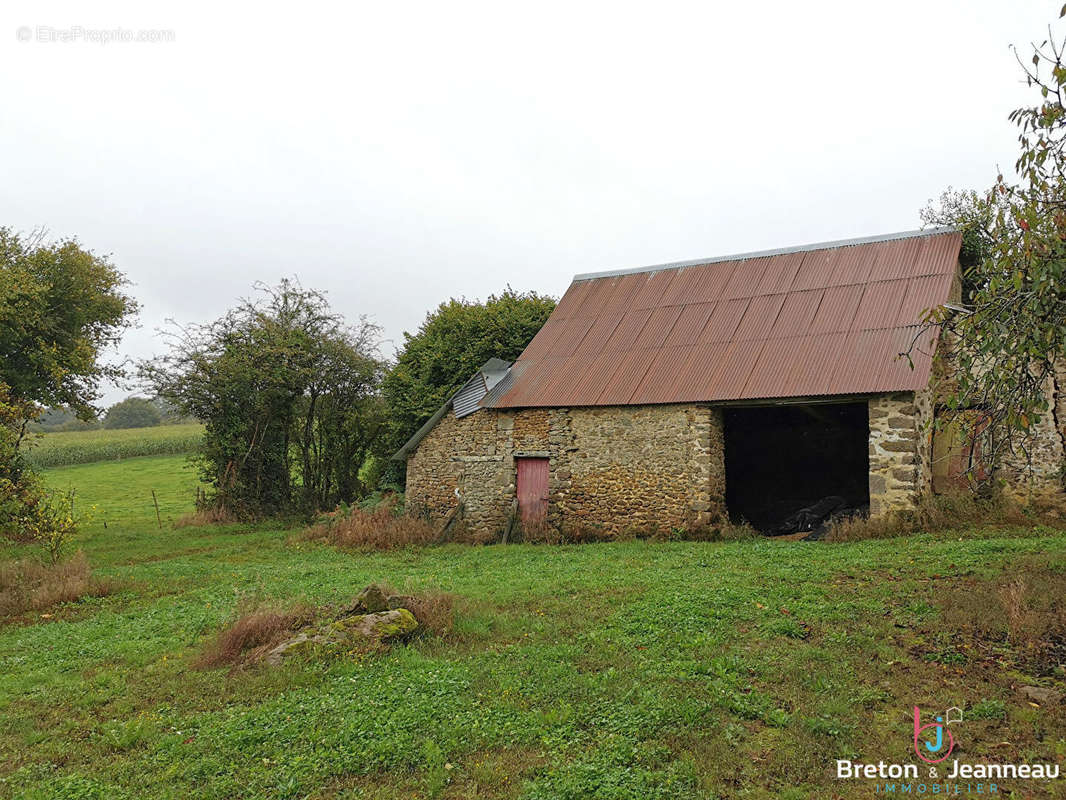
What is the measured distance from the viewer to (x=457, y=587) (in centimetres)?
931

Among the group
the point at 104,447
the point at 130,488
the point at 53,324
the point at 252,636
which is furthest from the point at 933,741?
the point at 104,447

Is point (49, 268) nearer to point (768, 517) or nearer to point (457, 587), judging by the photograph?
point (457, 587)

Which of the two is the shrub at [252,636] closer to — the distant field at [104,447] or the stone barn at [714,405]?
the stone barn at [714,405]

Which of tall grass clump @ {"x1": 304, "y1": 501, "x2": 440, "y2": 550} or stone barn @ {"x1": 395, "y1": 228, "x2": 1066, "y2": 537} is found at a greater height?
stone barn @ {"x1": 395, "y1": 228, "x2": 1066, "y2": 537}

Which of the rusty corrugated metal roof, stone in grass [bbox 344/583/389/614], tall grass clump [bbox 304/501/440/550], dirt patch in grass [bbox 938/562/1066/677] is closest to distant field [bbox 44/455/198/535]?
tall grass clump [bbox 304/501/440/550]

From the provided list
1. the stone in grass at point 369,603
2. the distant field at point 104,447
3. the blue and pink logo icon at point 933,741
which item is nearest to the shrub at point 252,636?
the stone in grass at point 369,603

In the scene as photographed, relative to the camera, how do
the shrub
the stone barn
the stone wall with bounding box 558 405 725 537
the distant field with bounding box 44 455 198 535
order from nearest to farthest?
the shrub < the stone barn < the stone wall with bounding box 558 405 725 537 < the distant field with bounding box 44 455 198 535

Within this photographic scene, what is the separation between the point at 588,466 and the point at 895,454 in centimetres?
553

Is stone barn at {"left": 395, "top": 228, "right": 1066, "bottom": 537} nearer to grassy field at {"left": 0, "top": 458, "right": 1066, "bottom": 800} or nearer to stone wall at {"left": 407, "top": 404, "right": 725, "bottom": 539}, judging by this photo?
stone wall at {"left": 407, "top": 404, "right": 725, "bottom": 539}

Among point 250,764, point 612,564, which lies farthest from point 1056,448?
point 250,764

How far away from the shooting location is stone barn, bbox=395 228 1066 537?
1244 centimetres

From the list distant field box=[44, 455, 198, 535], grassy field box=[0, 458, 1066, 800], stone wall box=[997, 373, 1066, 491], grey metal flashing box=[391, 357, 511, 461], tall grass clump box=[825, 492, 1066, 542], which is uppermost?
grey metal flashing box=[391, 357, 511, 461]

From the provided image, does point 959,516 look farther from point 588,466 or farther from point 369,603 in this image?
point 369,603

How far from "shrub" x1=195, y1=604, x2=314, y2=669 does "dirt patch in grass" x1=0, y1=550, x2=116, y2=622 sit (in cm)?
385
